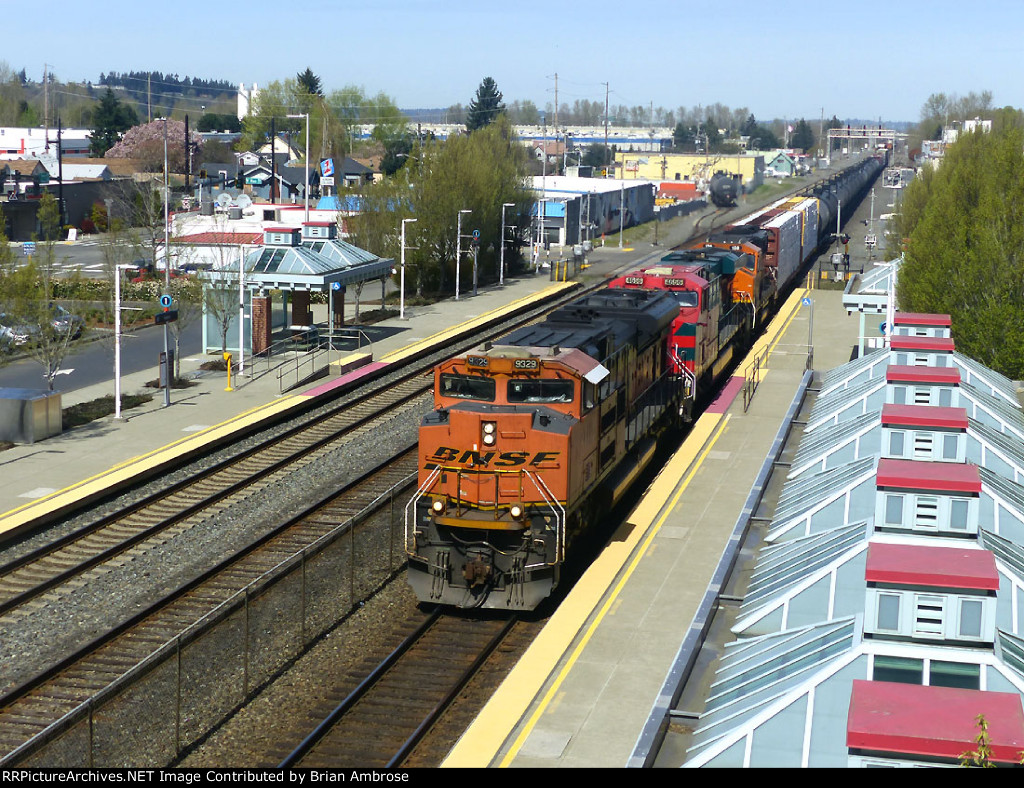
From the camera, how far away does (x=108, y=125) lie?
490 ft

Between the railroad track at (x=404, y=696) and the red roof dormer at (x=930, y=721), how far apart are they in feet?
23.6

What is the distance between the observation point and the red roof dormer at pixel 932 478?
53.6 ft

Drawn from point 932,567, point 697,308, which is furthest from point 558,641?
point 697,308

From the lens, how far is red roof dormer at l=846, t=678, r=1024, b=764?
9.13 m

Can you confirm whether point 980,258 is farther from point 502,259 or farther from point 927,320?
point 502,259

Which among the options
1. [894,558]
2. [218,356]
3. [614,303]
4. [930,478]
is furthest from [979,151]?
[894,558]

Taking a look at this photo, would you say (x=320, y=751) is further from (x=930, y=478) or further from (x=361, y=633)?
(x=930, y=478)

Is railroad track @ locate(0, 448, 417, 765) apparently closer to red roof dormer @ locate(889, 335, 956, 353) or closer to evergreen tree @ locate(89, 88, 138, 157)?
red roof dormer @ locate(889, 335, 956, 353)

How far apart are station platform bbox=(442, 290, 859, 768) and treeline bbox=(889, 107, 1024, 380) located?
9.35 m

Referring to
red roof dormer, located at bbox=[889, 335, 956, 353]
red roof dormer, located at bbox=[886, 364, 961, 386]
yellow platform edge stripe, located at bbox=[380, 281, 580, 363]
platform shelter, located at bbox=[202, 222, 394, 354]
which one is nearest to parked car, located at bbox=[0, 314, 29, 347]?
platform shelter, located at bbox=[202, 222, 394, 354]

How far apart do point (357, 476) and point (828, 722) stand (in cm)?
1884

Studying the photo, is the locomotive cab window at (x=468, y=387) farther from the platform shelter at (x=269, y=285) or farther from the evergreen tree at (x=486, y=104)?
the evergreen tree at (x=486, y=104)

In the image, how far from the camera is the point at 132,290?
198 feet

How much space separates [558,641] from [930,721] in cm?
928
